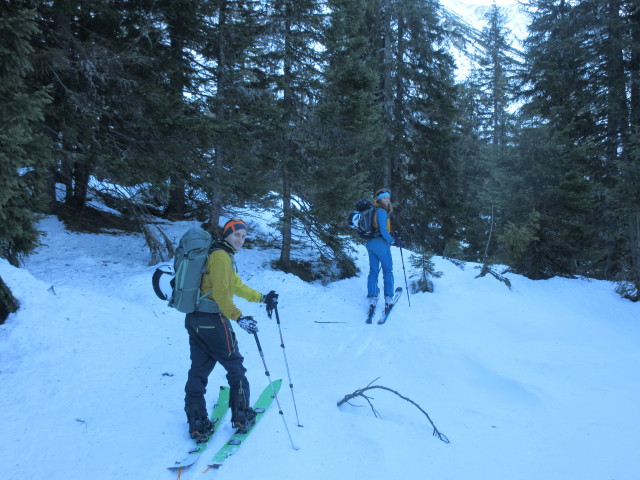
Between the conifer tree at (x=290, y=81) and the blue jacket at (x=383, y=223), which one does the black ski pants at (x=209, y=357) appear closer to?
the blue jacket at (x=383, y=223)

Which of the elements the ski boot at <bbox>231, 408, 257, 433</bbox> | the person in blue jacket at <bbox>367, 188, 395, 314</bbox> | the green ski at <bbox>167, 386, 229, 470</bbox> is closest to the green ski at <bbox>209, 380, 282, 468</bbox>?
the ski boot at <bbox>231, 408, 257, 433</bbox>

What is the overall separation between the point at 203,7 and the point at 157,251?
6.03m

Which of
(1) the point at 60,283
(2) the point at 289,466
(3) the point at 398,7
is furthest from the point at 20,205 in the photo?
(3) the point at 398,7

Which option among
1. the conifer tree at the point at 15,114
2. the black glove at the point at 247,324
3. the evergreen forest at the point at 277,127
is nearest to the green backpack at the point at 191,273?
the black glove at the point at 247,324

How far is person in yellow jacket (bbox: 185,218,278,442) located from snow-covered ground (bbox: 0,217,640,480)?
0.85 ft

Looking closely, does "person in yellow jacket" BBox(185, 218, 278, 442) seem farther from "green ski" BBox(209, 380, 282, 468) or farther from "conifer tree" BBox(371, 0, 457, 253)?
"conifer tree" BBox(371, 0, 457, 253)

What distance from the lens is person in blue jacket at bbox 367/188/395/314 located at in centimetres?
773

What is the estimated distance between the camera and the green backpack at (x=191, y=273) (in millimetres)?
3729

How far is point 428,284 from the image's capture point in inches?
351

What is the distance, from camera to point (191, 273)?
3758mm

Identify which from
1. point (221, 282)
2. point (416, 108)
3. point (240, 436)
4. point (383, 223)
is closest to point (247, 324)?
point (221, 282)

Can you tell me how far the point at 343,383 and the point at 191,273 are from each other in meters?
2.75

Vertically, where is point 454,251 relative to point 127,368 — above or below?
above

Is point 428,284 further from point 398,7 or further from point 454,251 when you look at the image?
point 398,7
